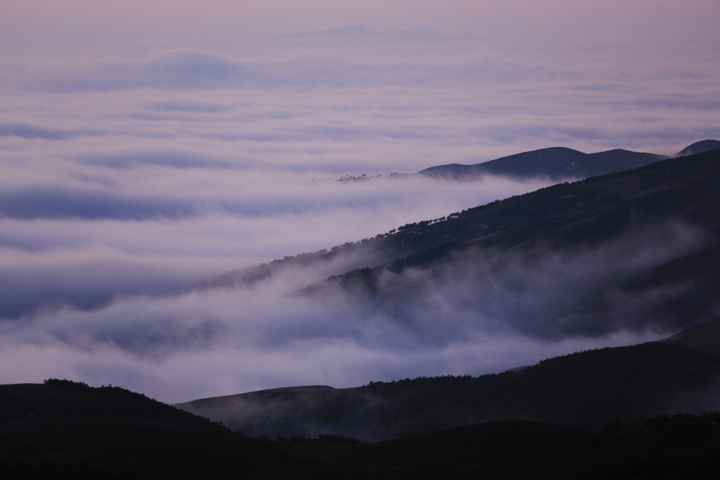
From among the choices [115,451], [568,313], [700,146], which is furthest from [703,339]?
[700,146]

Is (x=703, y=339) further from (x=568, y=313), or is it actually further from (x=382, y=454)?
(x=382, y=454)

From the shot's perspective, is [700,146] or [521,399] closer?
[521,399]

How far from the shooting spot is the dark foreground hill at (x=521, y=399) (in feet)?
130

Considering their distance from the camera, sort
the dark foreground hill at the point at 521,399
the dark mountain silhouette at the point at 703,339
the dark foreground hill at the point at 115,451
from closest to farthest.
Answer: the dark foreground hill at the point at 115,451, the dark foreground hill at the point at 521,399, the dark mountain silhouette at the point at 703,339

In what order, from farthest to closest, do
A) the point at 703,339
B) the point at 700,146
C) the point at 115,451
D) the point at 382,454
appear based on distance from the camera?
the point at 700,146
the point at 703,339
the point at 382,454
the point at 115,451

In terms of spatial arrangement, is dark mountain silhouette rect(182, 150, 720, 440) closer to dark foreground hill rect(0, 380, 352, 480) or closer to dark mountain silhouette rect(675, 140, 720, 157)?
dark foreground hill rect(0, 380, 352, 480)

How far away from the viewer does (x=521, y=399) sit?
4169cm

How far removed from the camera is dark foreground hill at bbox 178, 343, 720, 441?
130 feet

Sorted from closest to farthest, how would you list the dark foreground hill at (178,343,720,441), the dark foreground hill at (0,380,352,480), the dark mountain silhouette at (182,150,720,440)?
the dark foreground hill at (0,380,352,480), the dark foreground hill at (178,343,720,441), the dark mountain silhouette at (182,150,720,440)

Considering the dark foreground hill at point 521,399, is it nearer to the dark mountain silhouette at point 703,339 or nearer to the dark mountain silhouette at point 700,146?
the dark mountain silhouette at point 703,339

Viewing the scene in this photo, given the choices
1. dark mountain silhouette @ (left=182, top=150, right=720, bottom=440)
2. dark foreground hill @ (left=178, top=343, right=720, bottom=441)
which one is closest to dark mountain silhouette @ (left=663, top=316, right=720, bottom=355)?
dark mountain silhouette @ (left=182, top=150, right=720, bottom=440)

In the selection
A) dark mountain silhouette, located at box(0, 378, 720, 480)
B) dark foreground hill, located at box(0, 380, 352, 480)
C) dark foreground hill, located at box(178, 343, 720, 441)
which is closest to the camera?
dark mountain silhouette, located at box(0, 378, 720, 480)

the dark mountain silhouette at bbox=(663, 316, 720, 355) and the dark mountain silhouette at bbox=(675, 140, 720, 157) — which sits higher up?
the dark mountain silhouette at bbox=(675, 140, 720, 157)

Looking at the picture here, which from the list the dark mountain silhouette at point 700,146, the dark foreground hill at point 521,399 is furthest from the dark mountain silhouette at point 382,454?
the dark mountain silhouette at point 700,146
